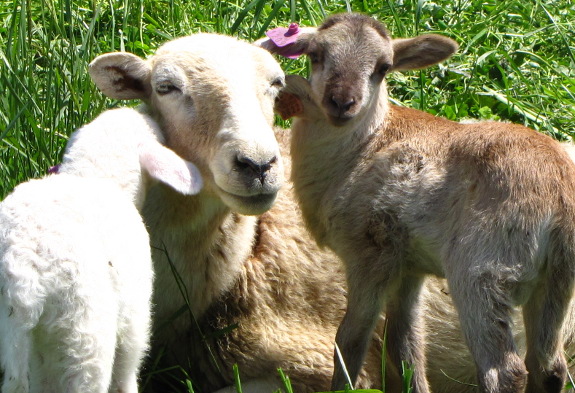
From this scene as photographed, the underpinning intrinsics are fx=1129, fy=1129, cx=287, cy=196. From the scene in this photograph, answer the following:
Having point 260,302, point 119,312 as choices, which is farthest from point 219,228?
point 119,312

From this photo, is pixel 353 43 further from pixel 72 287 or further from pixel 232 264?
pixel 72 287

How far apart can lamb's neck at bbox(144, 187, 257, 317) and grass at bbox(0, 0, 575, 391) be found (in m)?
1.09

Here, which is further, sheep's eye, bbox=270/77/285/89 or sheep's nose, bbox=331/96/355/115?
sheep's eye, bbox=270/77/285/89

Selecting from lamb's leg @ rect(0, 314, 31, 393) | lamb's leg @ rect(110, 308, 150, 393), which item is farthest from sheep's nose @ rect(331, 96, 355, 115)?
lamb's leg @ rect(0, 314, 31, 393)

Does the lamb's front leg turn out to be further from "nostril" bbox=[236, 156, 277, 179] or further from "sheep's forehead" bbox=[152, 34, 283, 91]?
"sheep's forehead" bbox=[152, 34, 283, 91]

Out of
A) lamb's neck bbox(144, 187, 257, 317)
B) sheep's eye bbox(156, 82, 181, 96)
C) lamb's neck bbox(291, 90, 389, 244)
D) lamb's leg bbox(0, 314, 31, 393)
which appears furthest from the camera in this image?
lamb's neck bbox(291, 90, 389, 244)

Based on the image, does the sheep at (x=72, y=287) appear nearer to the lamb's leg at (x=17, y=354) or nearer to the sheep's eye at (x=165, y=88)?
the lamb's leg at (x=17, y=354)

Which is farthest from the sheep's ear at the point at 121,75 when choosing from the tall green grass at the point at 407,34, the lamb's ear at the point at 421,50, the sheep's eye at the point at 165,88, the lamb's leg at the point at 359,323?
the lamb's leg at the point at 359,323

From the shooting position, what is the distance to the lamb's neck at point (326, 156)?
18.0ft

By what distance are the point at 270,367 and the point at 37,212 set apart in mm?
1845

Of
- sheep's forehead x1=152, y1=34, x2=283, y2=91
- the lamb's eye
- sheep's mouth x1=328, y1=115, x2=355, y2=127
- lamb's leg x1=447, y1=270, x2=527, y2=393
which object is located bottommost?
lamb's leg x1=447, y1=270, x2=527, y2=393

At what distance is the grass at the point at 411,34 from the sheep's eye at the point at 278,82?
0.90 m

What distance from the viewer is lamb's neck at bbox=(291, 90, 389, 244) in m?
5.50

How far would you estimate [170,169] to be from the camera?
4562 millimetres
